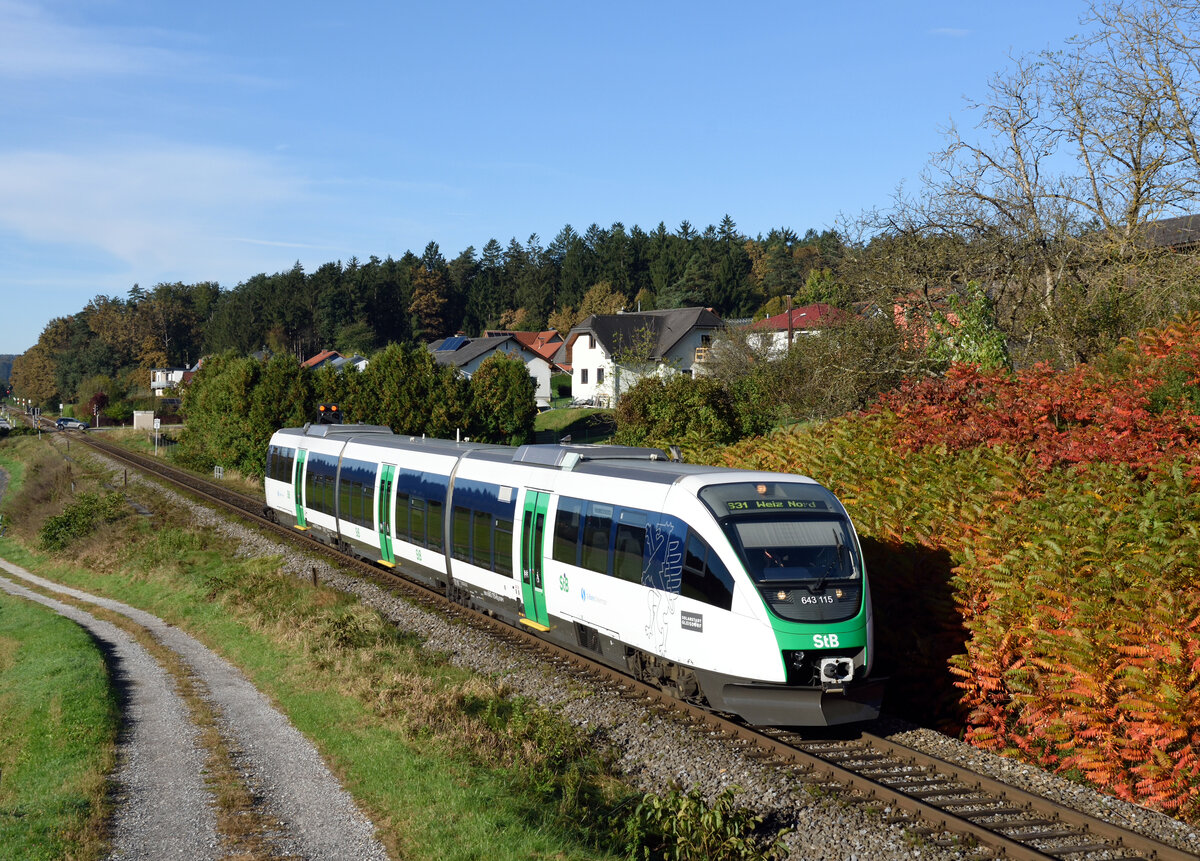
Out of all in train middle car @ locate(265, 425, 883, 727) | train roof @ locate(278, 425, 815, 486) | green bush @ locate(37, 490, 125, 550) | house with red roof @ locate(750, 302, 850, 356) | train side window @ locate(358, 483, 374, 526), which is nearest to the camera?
train middle car @ locate(265, 425, 883, 727)

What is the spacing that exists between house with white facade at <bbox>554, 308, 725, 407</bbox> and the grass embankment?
52837mm

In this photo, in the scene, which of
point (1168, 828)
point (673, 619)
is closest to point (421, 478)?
point (673, 619)

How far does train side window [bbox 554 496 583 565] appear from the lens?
14.1 m

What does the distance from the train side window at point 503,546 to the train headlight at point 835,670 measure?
268 inches

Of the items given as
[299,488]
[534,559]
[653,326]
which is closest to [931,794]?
[534,559]

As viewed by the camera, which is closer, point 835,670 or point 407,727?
point 835,670

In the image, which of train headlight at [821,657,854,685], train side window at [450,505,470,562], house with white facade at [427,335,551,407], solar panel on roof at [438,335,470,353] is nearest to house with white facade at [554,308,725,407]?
house with white facade at [427,335,551,407]

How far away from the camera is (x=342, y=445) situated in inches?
982

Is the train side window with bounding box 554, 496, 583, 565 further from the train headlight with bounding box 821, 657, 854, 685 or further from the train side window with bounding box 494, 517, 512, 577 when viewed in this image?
Result: the train headlight with bounding box 821, 657, 854, 685

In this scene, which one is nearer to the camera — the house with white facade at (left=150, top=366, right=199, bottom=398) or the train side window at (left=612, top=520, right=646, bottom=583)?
the train side window at (left=612, top=520, right=646, bottom=583)

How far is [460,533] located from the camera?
18281 mm

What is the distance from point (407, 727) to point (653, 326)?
71.1 meters

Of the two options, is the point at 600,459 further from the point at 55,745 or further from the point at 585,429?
the point at 585,429

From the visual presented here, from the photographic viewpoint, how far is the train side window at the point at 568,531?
1412cm
